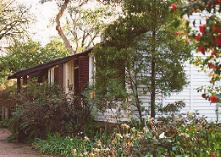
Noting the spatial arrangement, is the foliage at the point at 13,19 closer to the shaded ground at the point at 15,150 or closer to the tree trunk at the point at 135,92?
the shaded ground at the point at 15,150

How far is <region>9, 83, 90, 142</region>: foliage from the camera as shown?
15148mm

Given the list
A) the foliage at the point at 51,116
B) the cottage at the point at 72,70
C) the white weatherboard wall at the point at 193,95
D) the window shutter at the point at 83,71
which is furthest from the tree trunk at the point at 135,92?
the window shutter at the point at 83,71

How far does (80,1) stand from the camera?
34.2 m

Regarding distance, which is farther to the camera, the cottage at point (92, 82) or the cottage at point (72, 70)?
the cottage at point (72, 70)

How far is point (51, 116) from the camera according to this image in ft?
49.6

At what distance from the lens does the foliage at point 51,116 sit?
15.1 meters

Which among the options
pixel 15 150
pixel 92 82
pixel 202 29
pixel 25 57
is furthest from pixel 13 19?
pixel 202 29

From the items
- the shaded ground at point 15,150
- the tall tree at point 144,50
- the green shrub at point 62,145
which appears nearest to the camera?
the green shrub at point 62,145

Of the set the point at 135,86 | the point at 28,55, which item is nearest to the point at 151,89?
the point at 135,86

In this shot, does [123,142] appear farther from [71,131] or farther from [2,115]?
[2,115]

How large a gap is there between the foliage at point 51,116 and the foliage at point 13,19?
19519 millimetres

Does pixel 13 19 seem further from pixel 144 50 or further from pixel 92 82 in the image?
pixel 144 50

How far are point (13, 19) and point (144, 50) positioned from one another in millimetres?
22997

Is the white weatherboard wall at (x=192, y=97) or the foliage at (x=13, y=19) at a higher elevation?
the foliage at (x=13, y=19)
